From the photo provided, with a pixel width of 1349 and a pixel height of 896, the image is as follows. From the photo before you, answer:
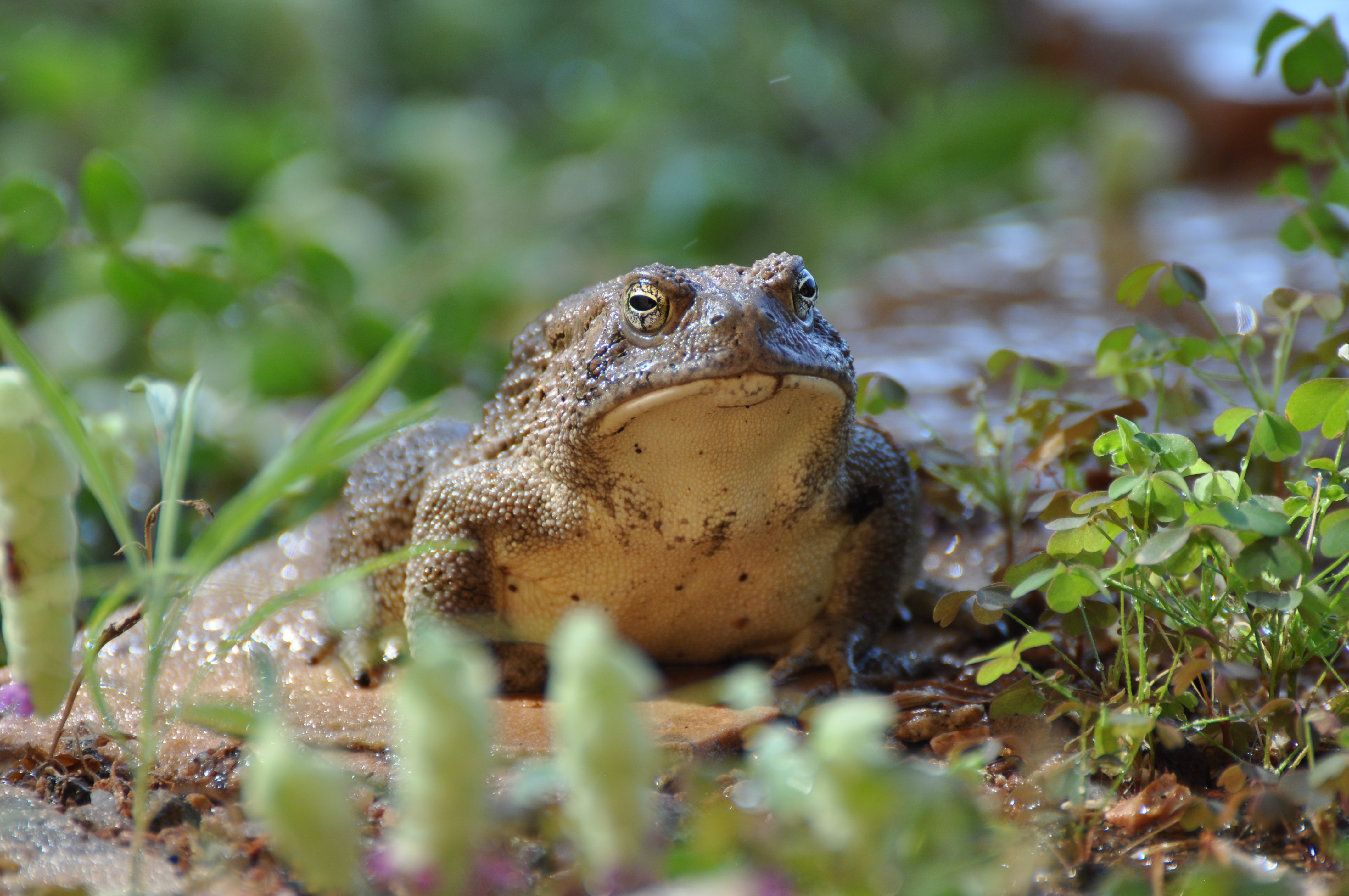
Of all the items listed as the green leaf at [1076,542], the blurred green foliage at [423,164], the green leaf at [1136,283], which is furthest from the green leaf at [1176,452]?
the blurred green foliage at [423,164]

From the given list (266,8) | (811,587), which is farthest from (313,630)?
(266,8)

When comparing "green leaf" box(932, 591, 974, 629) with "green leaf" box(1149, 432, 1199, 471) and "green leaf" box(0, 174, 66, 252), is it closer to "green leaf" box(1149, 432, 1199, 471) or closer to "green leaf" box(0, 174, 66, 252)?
"green leaf" box(1149, 432, 1199, 471)

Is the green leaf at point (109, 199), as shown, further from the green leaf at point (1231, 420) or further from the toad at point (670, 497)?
the green leaf at point (1231, 420)

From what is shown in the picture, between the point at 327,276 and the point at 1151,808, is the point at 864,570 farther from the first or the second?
the point at 327,276

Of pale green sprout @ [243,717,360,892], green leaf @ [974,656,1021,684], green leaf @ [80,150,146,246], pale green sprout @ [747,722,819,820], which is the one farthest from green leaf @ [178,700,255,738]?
green leaf @ [80,150,146,246]

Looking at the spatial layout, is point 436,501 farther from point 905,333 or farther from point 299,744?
point 905,333
